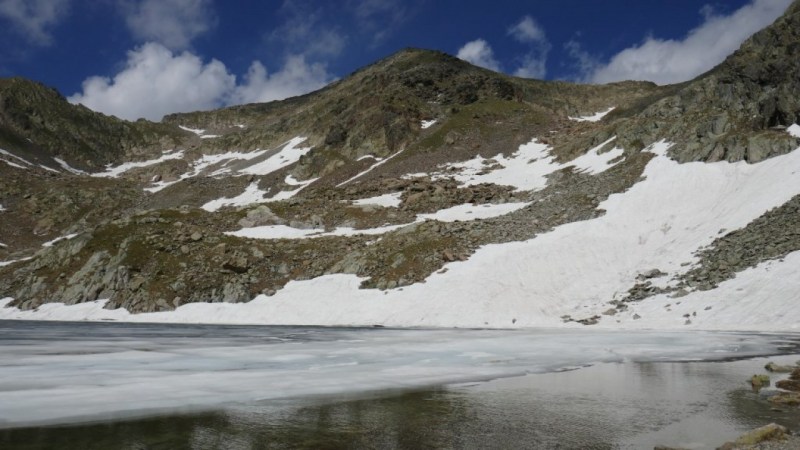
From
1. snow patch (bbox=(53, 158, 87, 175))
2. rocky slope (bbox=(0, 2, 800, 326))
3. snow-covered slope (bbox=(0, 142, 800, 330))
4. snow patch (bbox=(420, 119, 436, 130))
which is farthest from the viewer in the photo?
snow patch (bbox=(53, 158, 87, 175))

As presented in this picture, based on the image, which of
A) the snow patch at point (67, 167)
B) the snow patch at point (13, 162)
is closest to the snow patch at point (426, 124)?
the snow patch at point (13, 162)

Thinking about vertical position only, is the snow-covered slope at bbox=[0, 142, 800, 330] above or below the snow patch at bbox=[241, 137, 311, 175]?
below

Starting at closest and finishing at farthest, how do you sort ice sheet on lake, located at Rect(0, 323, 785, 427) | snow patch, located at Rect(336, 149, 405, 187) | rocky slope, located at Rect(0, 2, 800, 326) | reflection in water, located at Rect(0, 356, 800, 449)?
reflection in water, located at Rect(0, 356, 800, 449), ice sheet on lake, located at Rect(0, 323, 785, 427), rocky slope, located at Rect(0, 2, 800, 326), snow patch, located at Rect(336, 149, 405, 187)

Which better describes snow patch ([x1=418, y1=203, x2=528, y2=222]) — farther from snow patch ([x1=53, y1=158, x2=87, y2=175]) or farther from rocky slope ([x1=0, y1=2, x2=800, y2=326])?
snow patch ([x1=53, y1=158, x2=87, y2=175])

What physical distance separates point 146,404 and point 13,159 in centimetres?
20043

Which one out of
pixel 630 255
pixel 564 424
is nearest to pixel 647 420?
pixel 564 424

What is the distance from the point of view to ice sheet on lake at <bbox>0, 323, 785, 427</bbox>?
14.1m

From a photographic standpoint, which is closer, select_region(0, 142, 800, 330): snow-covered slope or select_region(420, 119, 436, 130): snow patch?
select_region(0, 142, 800, 330): snow-covered slope

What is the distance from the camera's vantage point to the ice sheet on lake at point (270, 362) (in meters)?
14.1

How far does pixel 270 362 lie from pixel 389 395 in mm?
8120

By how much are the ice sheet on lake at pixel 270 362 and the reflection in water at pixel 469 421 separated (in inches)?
59.2

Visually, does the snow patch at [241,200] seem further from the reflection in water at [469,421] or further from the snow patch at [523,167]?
the reflection in water at [469,421]

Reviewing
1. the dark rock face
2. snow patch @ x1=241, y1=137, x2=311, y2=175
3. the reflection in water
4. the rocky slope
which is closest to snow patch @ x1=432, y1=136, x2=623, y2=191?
the rocky slope

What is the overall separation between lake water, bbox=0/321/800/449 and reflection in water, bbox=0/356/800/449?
0.05m
